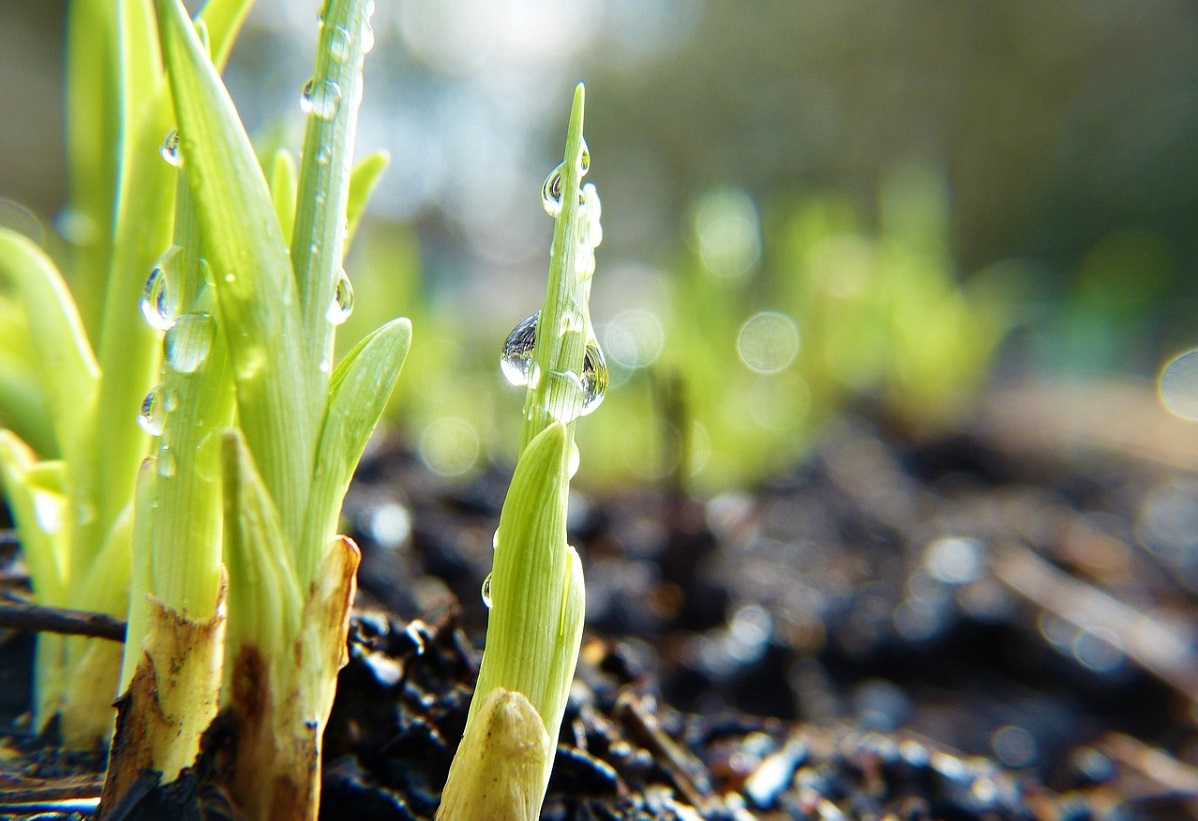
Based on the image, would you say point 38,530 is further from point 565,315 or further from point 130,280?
point 565,315

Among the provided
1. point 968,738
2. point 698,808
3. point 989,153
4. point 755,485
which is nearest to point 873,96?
point 989,153

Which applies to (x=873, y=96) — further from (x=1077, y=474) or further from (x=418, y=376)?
(x=418, y=376)

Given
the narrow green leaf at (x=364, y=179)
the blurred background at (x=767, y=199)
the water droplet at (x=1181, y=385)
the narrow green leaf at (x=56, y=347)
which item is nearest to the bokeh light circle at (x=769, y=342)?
the blurred background at (x=767, y=199)

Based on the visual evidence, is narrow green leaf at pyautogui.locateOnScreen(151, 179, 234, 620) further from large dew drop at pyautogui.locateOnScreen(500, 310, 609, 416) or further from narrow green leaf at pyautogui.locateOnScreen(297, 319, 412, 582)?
large dew drop at pyautogui.locateOnScreen(500, 310, 609, 416)

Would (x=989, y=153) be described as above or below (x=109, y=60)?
above

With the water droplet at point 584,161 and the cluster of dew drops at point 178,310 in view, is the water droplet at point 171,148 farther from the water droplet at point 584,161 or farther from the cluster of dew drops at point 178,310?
the water droplet at point 584,161

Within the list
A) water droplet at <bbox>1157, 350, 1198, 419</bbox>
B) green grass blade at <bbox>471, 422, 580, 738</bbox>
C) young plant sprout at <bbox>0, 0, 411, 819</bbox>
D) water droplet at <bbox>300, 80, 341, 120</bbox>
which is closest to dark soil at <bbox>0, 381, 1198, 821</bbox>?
young plant sprout at <bbox>0, 0, 411, 819</bbox>
